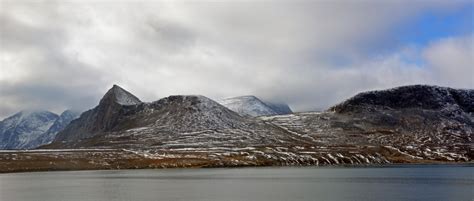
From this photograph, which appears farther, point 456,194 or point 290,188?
point 290,188

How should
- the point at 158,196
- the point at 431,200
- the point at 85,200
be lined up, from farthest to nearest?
the point at 158,196, the point at 85,200, the point at 431,200

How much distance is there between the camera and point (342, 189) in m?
108

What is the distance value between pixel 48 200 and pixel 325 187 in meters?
56.7

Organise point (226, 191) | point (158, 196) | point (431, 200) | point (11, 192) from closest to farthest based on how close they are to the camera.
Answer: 1. point (431, 200)
2. point (158, 196)
3. point (226, 191)
4. point (11, 192)

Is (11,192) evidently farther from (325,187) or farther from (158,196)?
(325,187)

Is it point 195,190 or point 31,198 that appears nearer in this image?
point 31,198

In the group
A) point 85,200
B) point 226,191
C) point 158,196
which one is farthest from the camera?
point 226,191

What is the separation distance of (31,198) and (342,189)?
60.8 metres

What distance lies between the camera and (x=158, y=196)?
9694 cm

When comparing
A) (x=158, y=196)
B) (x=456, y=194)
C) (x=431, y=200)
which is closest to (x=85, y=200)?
(x=158, y=196)

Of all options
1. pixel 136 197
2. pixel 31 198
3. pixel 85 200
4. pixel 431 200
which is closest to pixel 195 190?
pixel 136 197

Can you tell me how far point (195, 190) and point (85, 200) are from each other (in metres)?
25.4

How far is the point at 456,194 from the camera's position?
92.9 meters

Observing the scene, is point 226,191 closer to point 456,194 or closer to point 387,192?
point 387,192
